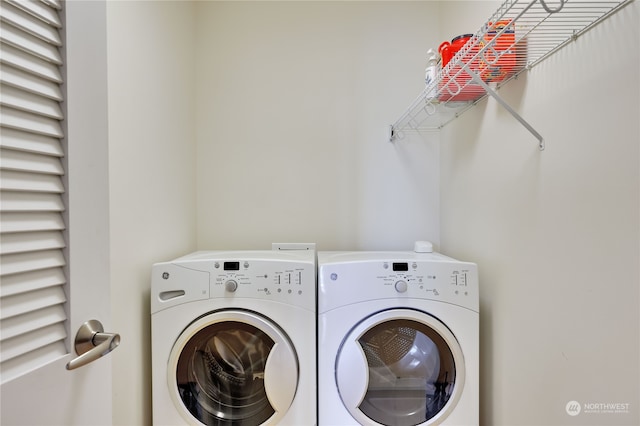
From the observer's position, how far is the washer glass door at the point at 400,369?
3.89ft

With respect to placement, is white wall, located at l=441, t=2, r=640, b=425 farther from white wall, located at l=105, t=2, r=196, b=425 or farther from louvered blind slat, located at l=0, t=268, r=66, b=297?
white wall, located at l=105, t=2, r=196, b=425

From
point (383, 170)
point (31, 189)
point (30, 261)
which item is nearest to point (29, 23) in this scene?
point (31, 189)

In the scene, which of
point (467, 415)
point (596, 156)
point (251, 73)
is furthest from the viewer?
point (251, 73)

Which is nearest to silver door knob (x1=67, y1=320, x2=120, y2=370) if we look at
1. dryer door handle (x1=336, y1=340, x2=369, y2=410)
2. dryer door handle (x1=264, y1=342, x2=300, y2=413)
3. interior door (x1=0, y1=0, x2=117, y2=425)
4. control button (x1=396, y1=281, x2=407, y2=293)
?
interior door (x1=0, y1=0, x2=117, y2=425)

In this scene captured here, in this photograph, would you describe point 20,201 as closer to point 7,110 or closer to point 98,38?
point 7,110

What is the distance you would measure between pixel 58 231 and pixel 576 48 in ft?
4.19

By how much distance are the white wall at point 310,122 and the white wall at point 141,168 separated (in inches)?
8.8

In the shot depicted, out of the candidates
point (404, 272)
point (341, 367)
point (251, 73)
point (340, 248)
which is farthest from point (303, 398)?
point (251, 73)

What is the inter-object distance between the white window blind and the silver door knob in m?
0.03

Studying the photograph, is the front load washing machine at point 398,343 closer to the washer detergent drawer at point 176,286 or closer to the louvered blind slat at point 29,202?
the washer detergent drawer at point 176,286

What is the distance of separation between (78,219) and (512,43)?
118 cm

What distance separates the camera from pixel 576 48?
2.76 ft

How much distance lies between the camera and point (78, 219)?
1.98 feet

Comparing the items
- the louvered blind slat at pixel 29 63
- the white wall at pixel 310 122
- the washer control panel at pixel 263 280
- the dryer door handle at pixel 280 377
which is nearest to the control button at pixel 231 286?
the washer control panel at pixel 263 280
